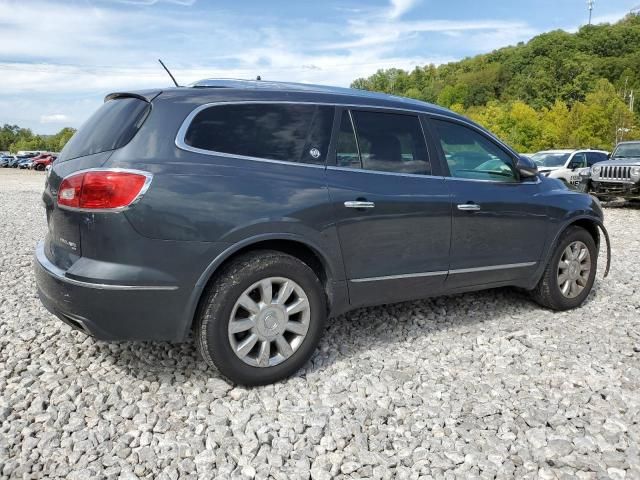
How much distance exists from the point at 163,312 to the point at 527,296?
366 centimetres

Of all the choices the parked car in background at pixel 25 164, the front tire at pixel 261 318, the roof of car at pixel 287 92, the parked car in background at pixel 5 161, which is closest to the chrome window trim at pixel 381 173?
the roof of car at pixel 287 92

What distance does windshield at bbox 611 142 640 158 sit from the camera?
1551 cm

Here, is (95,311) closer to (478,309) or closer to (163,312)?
(163,312)

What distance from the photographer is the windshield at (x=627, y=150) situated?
50.9 feet

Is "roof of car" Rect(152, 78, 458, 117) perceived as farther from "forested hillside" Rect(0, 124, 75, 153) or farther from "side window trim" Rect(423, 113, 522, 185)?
"forested hillside" Rect(0, 124, 75, 153)

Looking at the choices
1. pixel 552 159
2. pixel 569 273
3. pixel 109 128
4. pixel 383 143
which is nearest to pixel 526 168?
pixel 569 273

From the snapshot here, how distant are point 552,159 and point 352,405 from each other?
58.1 ft

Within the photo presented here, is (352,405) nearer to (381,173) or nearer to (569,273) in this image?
(381,173)

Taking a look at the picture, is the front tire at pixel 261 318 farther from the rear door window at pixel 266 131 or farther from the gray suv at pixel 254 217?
the rear door window at pixel 266 131

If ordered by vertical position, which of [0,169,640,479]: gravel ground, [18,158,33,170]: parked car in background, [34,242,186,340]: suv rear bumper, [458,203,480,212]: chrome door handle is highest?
[458,203,480,212]: chrome door handle

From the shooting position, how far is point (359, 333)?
4.36 m

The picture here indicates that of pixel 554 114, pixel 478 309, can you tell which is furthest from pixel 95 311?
pixel 554 114

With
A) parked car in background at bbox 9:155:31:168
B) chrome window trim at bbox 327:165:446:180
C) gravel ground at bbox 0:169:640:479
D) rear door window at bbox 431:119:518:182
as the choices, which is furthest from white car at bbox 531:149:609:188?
parked car in background at bbox 9:155:31:168

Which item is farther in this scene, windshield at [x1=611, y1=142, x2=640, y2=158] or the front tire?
windshield at [x1=611, y1=142, x2=640, y2=158]
